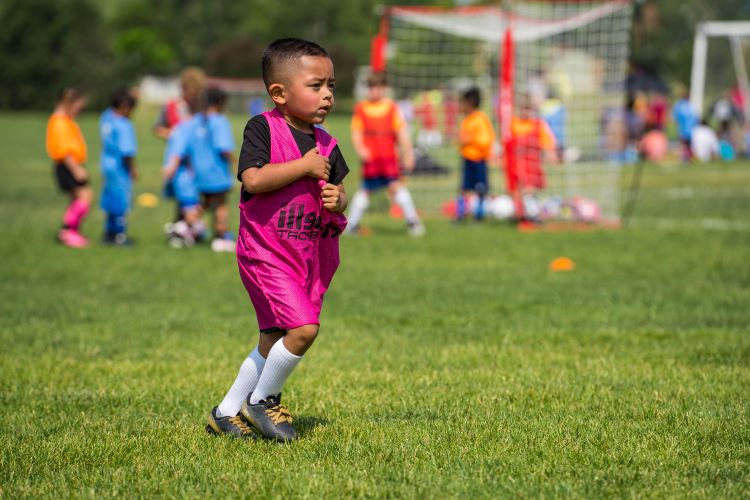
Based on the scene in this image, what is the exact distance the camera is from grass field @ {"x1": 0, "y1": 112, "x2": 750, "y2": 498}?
4168mm

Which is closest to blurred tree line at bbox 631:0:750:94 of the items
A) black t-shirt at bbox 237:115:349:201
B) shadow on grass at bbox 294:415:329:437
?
shadow on grass at bbox 294:415:329:437

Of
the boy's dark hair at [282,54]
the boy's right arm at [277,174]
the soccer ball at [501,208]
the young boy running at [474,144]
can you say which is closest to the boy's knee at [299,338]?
the boy's right arm at [277,174]

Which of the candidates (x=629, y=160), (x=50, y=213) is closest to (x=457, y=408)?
(x=50, y=213)

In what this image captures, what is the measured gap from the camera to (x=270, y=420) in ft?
15.3

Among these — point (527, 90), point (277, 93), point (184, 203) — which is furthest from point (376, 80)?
point (277, 93)

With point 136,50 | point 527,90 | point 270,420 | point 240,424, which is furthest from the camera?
point 136,50

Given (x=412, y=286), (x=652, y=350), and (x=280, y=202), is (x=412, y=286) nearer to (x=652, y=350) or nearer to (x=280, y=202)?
(x=652, y=350)

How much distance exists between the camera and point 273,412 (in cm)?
467

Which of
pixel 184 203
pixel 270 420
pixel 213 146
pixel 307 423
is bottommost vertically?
pixel 184 203

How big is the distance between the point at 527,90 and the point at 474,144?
2.73 meters

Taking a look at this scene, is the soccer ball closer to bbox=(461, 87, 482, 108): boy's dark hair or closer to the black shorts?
bbox=(461, 87, 482, 108): boy's dark hair

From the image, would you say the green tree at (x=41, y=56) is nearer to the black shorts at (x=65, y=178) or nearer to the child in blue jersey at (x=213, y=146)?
the black shorts at (x=65, y=178)

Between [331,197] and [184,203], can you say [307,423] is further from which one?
[184,203]

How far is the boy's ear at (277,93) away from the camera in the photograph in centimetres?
453
